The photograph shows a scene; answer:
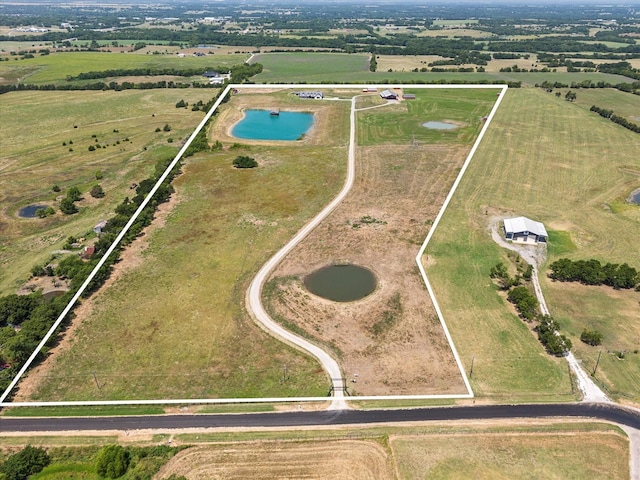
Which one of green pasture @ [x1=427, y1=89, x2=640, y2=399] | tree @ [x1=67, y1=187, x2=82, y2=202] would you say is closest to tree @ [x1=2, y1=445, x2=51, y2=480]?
green pasture @ [x1=427, y1=89, x2=640, y2=399]

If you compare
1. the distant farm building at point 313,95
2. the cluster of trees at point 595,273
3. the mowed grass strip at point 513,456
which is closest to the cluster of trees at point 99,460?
the mowed grass strip at point 513,456

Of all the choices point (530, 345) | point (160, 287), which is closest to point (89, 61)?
point (160, 287)

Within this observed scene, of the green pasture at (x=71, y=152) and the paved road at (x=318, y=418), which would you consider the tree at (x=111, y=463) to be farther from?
the green pasture at (x=71, y=152)

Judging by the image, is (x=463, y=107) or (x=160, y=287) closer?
(x=160, y=287)

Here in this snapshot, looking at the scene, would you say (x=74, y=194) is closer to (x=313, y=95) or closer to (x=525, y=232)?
(x=525, y=232)

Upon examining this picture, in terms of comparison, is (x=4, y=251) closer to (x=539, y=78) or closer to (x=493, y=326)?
(x=493, y=326)

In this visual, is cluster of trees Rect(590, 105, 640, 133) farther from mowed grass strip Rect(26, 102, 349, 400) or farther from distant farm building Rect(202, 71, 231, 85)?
distant farm building Rect(202, 71, 231, 85)

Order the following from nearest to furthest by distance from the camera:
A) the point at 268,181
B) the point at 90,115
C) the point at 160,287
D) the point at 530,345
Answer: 1. the point at 530,345
2. the point at 160,287
3. the point at 268,181
4. the point at 90,115
